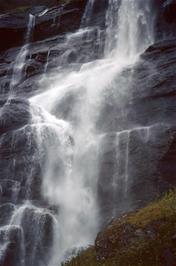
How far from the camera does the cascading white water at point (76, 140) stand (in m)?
15.0

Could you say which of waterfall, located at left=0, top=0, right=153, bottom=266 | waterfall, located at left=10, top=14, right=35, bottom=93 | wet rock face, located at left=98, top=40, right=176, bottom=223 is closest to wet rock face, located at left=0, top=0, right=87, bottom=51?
waterfall, located at left=10, top=14, right=35, bottom=93

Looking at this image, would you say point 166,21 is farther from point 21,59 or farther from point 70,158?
point 70,158

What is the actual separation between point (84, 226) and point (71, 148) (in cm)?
391

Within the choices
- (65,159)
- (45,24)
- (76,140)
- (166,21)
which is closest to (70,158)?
(65,159)

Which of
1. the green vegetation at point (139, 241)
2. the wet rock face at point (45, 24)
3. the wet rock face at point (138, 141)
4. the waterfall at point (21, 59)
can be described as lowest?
the green vegetation at point (139, 241)

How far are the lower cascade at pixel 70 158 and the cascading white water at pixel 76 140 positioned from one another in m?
0.04

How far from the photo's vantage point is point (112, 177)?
15.6 m

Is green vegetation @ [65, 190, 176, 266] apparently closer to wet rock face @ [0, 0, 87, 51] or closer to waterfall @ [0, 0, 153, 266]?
waterfall @ [0, 0, 153, 266]

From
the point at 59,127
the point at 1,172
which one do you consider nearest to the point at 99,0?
the point at 59,127

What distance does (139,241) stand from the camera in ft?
32.3

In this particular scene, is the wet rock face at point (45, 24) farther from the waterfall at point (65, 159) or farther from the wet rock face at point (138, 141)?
the wet rock face at point (138, 141)

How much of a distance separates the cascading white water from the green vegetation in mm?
3683

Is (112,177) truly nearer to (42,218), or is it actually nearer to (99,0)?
(42,218)

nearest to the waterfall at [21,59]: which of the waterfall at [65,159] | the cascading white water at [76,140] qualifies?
the waterfall at [65,159]
